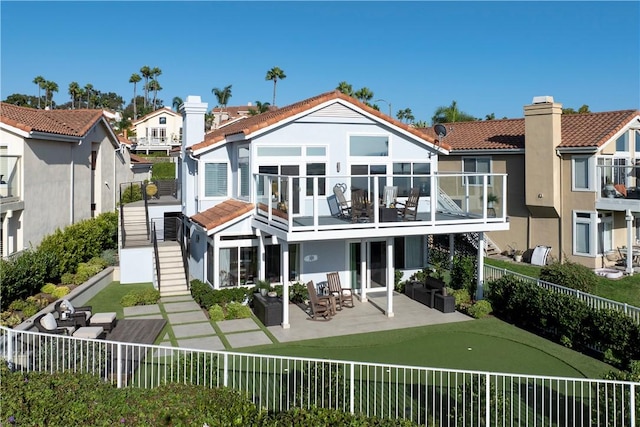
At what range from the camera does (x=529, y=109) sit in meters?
25.4

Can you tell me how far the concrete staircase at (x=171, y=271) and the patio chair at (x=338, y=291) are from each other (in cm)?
568

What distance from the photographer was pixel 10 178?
695 inches

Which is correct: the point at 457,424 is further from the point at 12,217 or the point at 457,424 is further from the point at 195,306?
the point at 12,217

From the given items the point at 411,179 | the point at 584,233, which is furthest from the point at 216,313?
the point at 584,233

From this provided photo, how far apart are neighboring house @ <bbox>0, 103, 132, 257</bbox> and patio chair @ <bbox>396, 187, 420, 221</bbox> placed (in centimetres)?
1242

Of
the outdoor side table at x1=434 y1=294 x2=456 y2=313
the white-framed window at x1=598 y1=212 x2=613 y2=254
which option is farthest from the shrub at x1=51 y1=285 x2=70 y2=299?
the white-framed window at x1=598 y1=212 x2=613 y2=254

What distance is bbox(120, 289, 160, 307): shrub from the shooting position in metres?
18.1

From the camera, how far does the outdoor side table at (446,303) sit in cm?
1742

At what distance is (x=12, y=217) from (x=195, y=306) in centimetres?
670

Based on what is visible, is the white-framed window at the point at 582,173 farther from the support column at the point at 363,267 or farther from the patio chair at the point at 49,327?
the patio chair at the point at 49,327

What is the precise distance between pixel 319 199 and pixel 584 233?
1435 centimetres

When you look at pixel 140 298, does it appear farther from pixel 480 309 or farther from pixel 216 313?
pixel 480 309

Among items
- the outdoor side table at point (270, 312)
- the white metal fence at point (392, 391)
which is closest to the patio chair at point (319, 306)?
the outdoor side table at point (270, 312)

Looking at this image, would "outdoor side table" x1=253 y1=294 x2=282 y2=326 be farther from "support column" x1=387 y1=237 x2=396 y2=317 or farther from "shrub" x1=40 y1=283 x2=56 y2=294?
"shrub" x1=40 y1=283 x2=56 y2=294
